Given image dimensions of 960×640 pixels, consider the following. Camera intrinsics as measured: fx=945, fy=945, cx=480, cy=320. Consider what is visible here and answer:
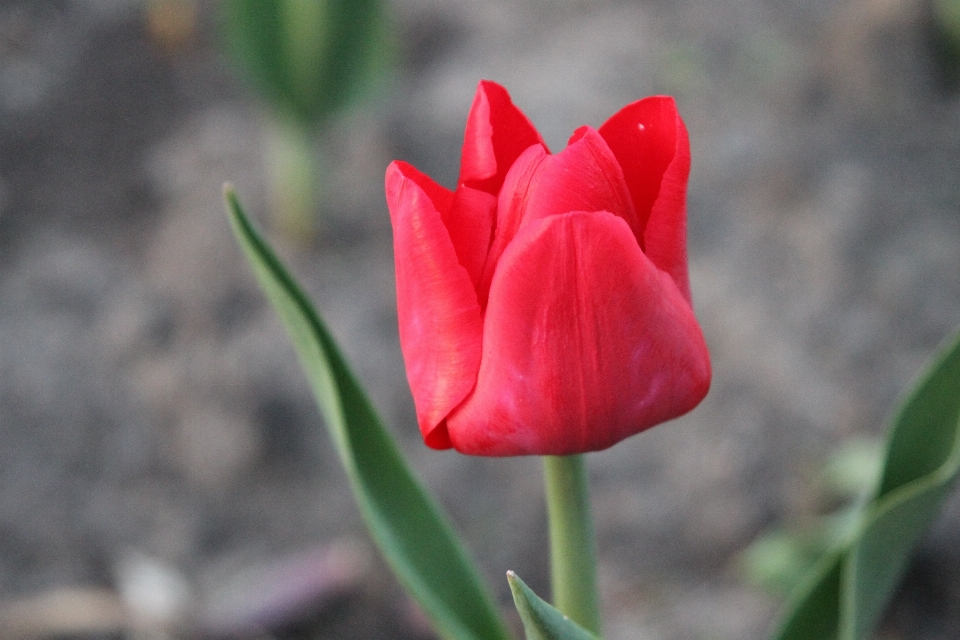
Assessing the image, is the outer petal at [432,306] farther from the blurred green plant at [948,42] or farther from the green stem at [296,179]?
the blurred green plant at [948,42]

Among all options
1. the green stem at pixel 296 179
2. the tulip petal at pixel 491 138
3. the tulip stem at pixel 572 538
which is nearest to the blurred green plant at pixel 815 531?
the tulip stem at pixel 572 538

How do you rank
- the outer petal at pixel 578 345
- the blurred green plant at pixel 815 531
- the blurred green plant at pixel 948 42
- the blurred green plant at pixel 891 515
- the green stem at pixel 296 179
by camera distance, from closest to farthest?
1. the outer petal at pixel 578 345
2. the blurred green plant at pixel 891 515
3. the blurred green plant at pixel 815 531
4. the green stem at pixel 296 179
5. the blurred green plant at pixel 948 42

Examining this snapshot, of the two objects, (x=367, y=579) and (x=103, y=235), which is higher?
(x=103, y=235)

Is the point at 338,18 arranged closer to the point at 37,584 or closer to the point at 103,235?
the point at 103,235

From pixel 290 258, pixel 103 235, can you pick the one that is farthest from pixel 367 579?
pixel 103 235

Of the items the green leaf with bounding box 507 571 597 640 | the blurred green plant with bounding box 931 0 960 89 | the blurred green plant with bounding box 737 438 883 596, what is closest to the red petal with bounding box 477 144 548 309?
the green leaf with bounding box 507 571 597 640

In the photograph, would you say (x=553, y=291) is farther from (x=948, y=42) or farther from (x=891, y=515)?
(x=948, y=42)

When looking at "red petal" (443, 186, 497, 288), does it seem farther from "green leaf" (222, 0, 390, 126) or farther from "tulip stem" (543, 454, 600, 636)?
"green leaf" (222, 0, 390, 126)

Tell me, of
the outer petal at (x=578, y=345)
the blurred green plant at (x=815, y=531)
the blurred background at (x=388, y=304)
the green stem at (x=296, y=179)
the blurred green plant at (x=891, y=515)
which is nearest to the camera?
the outer petal at (x=578, y=345)
